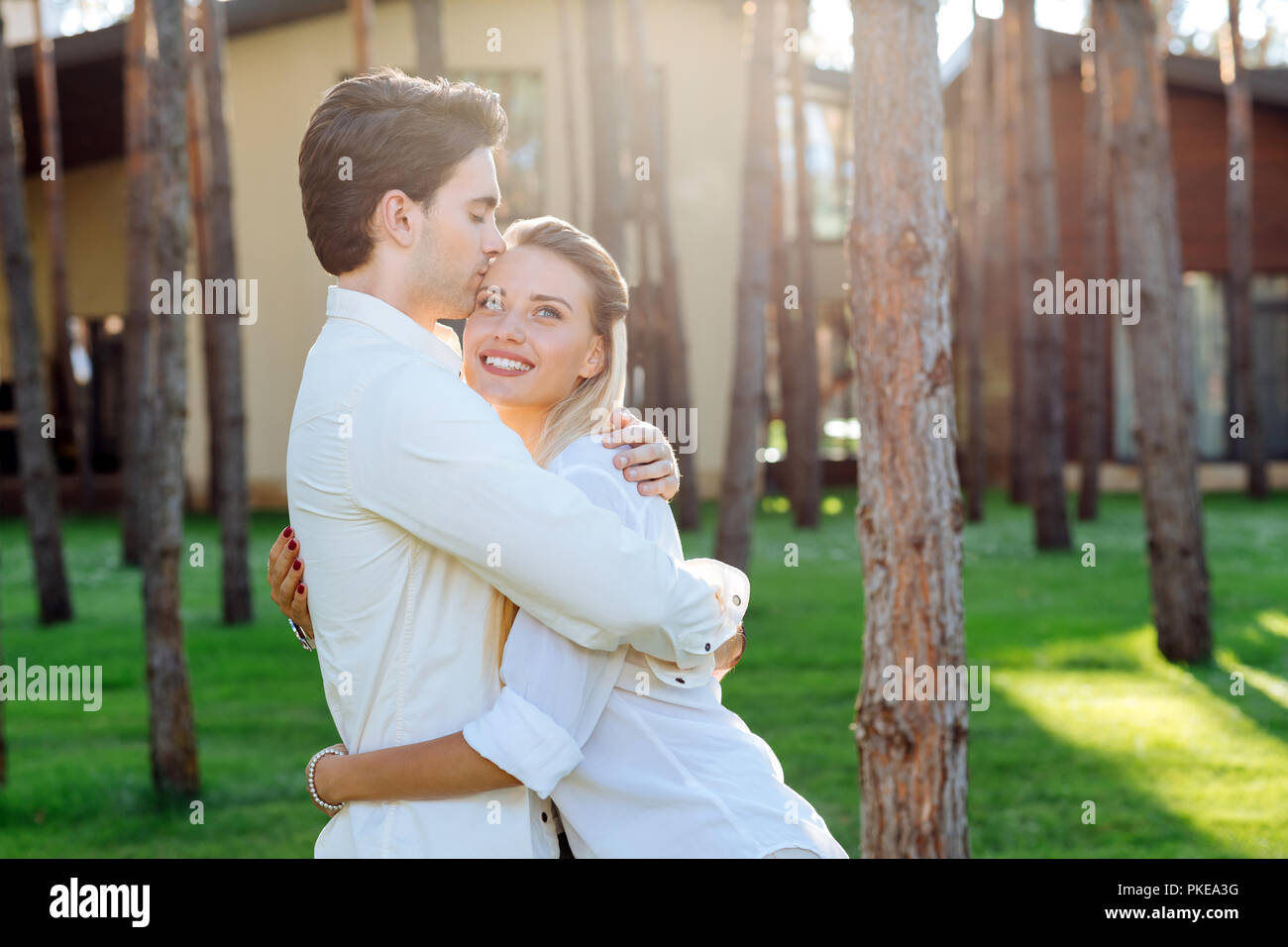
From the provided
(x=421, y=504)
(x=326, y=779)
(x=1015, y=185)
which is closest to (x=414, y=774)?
(x=326, y=779)

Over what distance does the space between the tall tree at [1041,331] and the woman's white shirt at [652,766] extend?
511 inches

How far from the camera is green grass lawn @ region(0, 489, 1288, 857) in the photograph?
5938mm

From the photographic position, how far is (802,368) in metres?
17.3

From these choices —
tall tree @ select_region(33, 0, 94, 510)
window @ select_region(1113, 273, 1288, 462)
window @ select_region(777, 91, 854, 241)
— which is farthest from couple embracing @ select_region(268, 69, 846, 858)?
window @ select_region(1113, 273, 1288, 462)

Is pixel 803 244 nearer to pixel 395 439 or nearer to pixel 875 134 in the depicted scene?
pixel 875 134

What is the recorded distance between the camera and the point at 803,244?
59.1ft

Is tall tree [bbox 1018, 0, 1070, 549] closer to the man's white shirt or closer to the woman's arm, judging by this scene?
the man's white shirt

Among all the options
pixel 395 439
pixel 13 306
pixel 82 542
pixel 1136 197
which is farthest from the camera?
pixel 82 542

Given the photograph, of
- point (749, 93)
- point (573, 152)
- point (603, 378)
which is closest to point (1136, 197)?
point (749, 93)

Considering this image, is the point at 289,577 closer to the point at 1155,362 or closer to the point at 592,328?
the point at 592,328

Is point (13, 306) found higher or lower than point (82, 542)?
higher

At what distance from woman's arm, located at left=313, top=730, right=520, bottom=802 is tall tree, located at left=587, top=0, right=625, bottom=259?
6722 mm

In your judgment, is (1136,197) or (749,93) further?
(749,93)

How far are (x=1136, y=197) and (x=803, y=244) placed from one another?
30.6 feet
